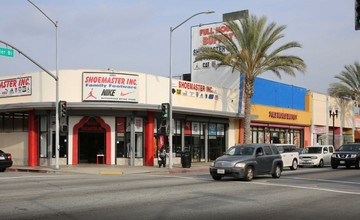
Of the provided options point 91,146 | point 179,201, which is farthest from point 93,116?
point 179,201

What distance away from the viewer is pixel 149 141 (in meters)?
31.9

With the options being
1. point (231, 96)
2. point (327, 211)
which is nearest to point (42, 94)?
point (231, 96)

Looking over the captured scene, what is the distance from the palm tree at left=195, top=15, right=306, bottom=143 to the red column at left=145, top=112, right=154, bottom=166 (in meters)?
6.64

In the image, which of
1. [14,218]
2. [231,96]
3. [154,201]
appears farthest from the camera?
[231,96]

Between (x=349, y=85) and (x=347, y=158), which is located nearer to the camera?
(x=347, y=158)

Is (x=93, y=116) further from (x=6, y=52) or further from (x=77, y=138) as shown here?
(x=6, y=52)

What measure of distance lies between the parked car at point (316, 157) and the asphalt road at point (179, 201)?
53.8ft

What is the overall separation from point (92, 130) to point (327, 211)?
2246 centimetres

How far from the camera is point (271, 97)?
4494 centimetres

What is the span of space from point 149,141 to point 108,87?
4955 millimetres

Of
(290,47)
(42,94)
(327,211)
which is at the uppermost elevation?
(290,47)

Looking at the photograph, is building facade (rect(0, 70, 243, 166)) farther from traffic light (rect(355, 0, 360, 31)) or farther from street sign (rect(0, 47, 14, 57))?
traffic light (rect(355, 0, 360, 31))

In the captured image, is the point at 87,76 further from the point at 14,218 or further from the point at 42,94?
the point at 14,218

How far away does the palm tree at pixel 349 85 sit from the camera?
5269cm
